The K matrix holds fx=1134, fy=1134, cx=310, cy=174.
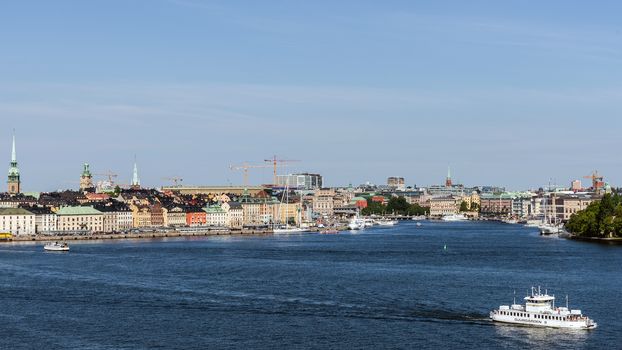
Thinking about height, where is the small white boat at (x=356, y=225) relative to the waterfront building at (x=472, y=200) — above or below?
below

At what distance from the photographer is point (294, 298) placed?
31828 mm

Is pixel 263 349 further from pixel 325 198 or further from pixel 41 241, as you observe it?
pixel 325 198

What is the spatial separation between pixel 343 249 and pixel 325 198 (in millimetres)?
91816

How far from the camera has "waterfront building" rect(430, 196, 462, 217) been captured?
159 m

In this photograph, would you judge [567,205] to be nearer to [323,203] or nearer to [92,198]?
[323,203]

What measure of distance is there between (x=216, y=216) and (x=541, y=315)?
7151 cm

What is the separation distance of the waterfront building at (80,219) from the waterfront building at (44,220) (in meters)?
0.48

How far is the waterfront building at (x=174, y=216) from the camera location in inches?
3569

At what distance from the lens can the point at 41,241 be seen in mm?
69250

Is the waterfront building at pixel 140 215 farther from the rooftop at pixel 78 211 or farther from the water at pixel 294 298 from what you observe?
the water at pixel 294 298

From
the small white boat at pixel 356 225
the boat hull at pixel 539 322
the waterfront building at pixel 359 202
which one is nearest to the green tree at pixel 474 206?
the waterfront building at pixel 359 202

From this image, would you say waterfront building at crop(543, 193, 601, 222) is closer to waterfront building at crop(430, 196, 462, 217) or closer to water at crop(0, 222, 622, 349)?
waterfront building at crop(430, 196, 462, 217)

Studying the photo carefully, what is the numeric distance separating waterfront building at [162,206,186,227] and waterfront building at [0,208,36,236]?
50.9 ft

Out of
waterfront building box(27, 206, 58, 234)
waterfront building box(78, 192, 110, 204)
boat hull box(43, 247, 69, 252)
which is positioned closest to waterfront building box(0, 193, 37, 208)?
waterfront building box(27, 206, 58, 234)
